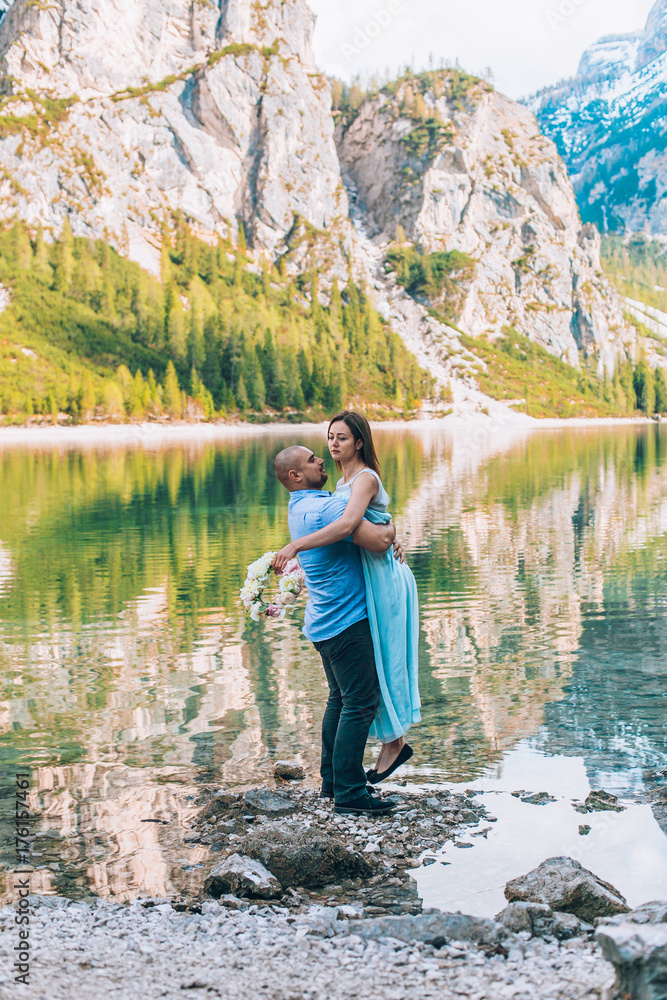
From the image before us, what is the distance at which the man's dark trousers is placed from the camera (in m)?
6.05

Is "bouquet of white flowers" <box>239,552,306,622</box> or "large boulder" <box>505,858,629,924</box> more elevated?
"bouquet of white flowers" <box>239,552,306,622</box>

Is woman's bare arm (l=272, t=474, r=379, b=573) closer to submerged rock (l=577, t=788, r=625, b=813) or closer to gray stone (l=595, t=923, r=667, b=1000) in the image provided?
submerged rock (l=577, t=788, r=625, b=813)

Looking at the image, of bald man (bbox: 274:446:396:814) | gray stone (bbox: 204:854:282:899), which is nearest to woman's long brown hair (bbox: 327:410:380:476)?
bald man (bbox: 274:446:396:814)

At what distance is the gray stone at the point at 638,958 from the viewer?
317 cm

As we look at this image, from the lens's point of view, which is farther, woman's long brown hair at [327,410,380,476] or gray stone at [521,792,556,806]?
gray stone at [521,792,556,806]

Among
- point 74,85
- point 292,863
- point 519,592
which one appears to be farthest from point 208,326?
point 292,863

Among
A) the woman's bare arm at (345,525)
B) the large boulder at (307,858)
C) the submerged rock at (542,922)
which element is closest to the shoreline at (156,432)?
the woman's bare arm at (345,525)

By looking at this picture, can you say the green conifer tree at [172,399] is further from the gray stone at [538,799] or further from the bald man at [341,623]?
the gray stone at [538,799]

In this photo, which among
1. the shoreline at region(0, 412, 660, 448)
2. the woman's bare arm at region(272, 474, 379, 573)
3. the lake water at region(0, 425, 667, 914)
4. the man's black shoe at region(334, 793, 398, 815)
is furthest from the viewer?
the shoreline at region(0, 412, 660, 448)

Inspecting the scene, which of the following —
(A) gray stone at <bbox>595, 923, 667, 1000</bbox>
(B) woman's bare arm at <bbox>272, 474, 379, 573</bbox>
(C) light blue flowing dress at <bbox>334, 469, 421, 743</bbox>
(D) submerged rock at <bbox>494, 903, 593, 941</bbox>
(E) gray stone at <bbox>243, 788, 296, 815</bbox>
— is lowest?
(E) gray stone at <bbox>243, 788, 296, 815</bbox>

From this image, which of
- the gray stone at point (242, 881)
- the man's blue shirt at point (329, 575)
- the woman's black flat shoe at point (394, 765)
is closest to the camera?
the gray stone at point (242, 881)

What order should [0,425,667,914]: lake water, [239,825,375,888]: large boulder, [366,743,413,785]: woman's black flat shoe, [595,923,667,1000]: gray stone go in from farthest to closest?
[366,743,413,785]: woman's black flat shoe < [0,425,667,914]: lake water < [239,825,375,888]: large boulder < [595,923,667,1000]: gray stone

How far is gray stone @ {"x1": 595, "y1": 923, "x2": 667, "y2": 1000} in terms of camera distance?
3.17 m

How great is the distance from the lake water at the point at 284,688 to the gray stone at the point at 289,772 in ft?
0.37
